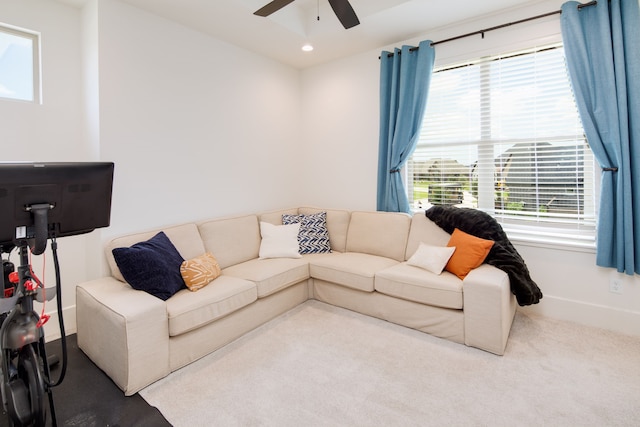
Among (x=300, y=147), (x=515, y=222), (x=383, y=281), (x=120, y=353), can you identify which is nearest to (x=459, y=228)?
(x=515, y=222)

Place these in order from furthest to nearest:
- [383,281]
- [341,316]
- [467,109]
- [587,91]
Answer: [467,109] < [341,316] < [383,281] < [587,91]

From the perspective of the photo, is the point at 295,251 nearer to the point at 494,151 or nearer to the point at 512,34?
the point at 494,151

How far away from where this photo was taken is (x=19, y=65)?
8.25 ft

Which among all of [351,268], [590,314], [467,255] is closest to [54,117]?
[351,268]

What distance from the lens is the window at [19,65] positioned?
2.46 m

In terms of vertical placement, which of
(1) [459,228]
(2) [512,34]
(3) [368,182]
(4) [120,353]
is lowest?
(4) [120,353]

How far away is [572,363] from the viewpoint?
2.19m

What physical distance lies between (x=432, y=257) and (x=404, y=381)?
1103mm

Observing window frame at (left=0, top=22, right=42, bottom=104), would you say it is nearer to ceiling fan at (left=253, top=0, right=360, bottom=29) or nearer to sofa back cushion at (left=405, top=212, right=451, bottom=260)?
ceiling fan at (left=253, top=0, right=360, bottom=29)

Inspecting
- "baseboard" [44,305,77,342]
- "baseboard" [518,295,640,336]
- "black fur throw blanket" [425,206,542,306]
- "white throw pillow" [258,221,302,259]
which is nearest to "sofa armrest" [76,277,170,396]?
"baseboard" [44,305,77,342]

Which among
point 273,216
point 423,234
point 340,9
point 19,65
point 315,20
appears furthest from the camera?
point 273,216

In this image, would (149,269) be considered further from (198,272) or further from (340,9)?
(340,9)

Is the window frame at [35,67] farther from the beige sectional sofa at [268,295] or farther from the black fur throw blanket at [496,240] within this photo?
the black fur throw blanket at [496,240]

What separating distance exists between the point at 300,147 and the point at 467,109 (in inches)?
83.9
